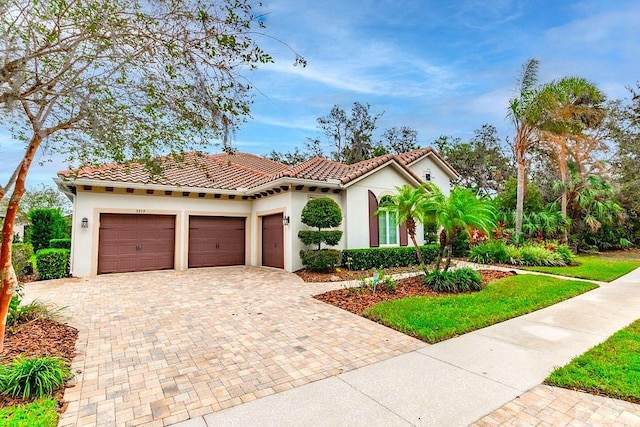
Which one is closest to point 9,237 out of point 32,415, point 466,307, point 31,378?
point 31,378

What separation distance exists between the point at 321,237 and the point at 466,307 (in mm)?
6004

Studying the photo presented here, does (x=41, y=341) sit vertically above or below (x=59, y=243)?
below

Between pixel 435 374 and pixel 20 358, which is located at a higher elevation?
pixel 20 358

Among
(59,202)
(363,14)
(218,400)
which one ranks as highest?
(363,14)

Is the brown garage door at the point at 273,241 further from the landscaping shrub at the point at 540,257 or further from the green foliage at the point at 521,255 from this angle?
the landscaping shrub at the point at 540,257

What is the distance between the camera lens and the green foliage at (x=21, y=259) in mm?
10991

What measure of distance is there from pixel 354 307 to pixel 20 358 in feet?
18.7

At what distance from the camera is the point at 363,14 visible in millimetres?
8250

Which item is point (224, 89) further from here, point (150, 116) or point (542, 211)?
point (542, 211)

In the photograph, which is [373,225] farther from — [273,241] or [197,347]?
[197,347]

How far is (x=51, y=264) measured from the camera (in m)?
11.0

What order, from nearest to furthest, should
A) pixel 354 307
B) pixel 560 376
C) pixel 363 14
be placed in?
pixel 560 376
pixel 354 307
pixel 363 14

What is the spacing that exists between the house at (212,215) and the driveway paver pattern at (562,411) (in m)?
9.45

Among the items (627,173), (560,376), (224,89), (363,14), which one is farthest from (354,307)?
(627,173)
